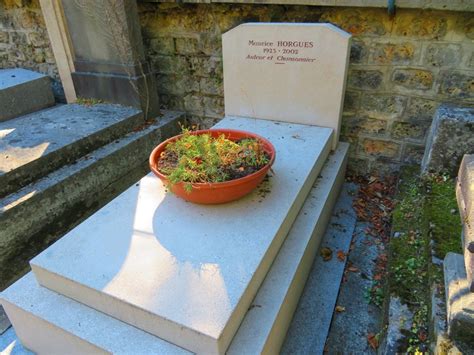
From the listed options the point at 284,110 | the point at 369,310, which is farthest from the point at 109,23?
the point at 369,310

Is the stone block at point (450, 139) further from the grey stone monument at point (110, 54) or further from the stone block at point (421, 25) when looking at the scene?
the grey stone monument at point (110, 54)

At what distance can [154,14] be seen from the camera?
3.86m

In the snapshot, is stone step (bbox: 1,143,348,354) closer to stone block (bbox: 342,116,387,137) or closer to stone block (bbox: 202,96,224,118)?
stone block (bbox: 342,116,387,137)

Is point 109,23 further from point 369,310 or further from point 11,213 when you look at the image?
point 369,310

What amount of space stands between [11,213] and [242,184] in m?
1.75

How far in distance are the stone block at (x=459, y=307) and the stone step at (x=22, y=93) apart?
4367 millimetres

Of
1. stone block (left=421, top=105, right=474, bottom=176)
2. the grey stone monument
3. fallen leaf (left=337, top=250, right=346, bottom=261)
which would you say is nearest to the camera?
Answer: stone block (left=421, top=105, right=474, bottom=176)

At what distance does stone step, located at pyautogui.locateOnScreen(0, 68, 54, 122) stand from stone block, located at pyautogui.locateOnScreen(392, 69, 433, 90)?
396 cm

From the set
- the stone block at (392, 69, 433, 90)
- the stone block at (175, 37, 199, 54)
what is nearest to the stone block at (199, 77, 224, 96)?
the stone block at (175, 37, 199, 54)

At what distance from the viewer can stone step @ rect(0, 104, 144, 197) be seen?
2770 millimetres

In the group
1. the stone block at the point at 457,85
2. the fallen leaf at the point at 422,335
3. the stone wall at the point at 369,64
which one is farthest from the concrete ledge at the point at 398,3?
the fallen leaf at the point at 422,335

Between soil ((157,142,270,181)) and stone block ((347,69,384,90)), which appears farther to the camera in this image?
stone block ((347,69,384,90))

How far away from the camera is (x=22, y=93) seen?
13.3 feet

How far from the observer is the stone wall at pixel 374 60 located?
110 inches
